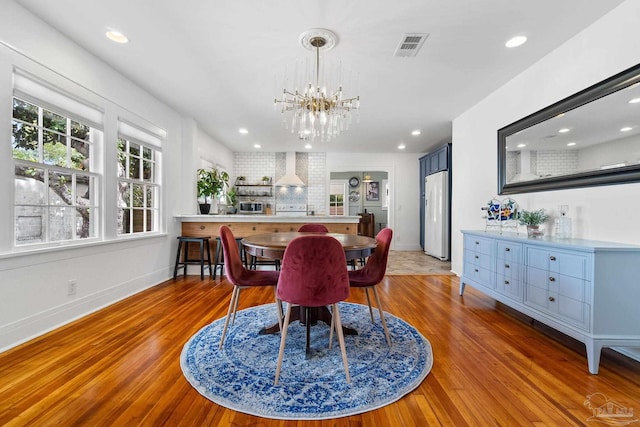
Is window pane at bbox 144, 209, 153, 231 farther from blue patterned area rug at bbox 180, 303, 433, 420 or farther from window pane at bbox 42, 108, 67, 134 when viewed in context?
blue patterned area rug at bbox 180, 303, 433, 420

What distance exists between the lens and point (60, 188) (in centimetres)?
267

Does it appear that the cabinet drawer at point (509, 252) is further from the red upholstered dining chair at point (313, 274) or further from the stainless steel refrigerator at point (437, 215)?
the stainless steel refrigerator at point (437, 215)

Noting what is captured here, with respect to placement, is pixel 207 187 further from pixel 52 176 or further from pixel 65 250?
pixel 65 250

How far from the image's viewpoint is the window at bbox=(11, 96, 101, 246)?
2.30m

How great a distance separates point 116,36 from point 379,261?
3137 millimetres

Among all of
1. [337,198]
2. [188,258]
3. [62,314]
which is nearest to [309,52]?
[62,314]

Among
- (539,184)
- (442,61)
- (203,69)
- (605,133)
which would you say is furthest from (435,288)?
(203,69)

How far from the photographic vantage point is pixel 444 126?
5.23m

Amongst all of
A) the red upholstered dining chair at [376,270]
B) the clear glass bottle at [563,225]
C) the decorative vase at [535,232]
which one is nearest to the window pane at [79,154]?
the red upholstered dining chair at [376,270]

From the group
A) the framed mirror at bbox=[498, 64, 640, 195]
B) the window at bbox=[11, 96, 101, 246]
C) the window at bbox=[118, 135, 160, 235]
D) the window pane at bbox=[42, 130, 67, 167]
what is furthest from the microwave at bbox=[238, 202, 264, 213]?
the framed mirror at bbox=[498, 64, 640, 195]

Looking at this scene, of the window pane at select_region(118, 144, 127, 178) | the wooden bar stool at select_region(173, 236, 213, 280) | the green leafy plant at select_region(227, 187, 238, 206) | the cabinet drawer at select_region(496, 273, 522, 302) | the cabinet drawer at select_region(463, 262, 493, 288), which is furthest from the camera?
the green leafy plant at select_region(227, 187, 238, 206)

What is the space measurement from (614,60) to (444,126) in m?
3.07

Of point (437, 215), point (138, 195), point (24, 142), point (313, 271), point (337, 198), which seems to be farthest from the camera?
point (337, 198)

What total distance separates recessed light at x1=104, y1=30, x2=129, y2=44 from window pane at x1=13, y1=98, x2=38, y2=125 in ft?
2.94
